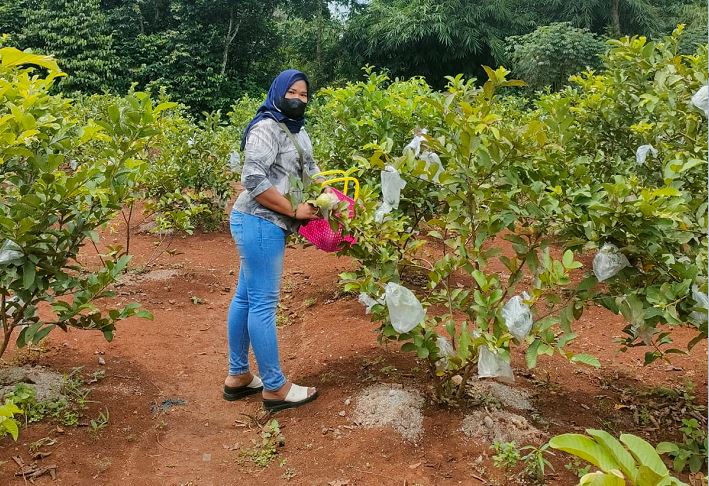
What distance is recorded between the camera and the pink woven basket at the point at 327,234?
2.73 meters

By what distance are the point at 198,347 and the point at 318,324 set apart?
31.2 inches

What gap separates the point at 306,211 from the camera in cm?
274

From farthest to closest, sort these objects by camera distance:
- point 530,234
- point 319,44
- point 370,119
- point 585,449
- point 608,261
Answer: point 319,44
point 370,119
point 530,234
point 608,261
point 585,449

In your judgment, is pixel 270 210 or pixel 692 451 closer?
pixel 692 451

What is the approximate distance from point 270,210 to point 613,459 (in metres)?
2.03

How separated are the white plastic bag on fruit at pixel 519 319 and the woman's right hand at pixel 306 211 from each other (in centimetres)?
91

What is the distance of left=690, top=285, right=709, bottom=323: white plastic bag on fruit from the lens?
2126 mm

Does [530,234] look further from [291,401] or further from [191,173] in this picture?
[191,173]

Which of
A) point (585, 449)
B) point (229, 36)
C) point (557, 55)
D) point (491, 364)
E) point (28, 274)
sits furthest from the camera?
point (229, 36)

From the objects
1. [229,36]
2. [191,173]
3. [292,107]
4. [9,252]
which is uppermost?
[229,36]

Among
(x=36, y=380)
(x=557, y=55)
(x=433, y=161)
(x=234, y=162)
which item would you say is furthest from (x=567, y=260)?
(x=557, y=55)

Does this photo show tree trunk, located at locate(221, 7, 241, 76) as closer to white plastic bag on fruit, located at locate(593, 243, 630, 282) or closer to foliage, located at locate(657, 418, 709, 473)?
white plastic bag on fruit, located at locate(593, 243, 630, 282)

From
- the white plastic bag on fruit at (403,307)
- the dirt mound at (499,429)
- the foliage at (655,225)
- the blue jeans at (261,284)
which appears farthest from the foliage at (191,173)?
the foliage at (655,225)

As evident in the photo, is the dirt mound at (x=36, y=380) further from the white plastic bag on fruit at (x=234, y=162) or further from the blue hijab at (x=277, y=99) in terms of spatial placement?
the white plastic bag on fruit at (x=234, y=162)
